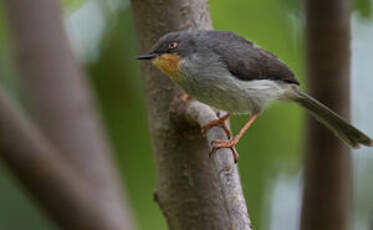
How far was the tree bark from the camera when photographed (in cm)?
271

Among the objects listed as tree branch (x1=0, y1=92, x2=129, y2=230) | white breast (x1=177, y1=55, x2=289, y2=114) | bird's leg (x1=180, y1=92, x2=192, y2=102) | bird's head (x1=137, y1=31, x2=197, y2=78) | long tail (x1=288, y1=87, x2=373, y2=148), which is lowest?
long tail (x1=288, y1=87, x2=373, y2=148)

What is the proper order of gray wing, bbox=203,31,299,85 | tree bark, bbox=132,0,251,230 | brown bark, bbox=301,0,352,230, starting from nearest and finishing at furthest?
brown bark, bbox=301,0,352,230, tree bark, bbox=132,0,251,230, gray wing, bbox=203,31,299,85

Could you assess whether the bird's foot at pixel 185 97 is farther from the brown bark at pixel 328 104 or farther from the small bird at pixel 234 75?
→ the brown bark at pixel 328 104

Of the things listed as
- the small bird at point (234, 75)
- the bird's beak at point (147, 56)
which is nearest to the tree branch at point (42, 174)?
the bird's beak at point (147, 56)

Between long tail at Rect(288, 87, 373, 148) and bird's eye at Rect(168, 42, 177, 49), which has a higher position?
bird's eye at Rect(168, 42, 177, 49)

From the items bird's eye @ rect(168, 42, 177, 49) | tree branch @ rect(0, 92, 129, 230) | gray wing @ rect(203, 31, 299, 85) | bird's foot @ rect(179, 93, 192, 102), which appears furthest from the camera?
gray wing @ rect(203, 31, 299, 85)

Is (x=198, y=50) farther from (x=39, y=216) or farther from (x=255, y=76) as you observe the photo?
(x=39, y=216)

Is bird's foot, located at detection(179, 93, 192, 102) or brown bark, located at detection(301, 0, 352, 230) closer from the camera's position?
brown bark, located at detection(301, 0, 352, 230)

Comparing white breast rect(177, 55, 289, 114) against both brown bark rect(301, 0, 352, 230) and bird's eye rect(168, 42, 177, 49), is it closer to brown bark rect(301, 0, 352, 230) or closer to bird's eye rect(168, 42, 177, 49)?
bird's eye rect(168, 42, 177, 49)

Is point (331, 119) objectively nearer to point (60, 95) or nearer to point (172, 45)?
point (172, 45)

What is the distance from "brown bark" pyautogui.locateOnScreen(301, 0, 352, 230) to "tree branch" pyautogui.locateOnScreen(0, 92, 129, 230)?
35.5 inches

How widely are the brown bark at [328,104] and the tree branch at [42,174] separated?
90 centimetres

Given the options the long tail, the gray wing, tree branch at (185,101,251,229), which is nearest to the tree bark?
tree branch at (185,101,251,229)

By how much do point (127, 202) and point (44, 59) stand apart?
3.40 feet
